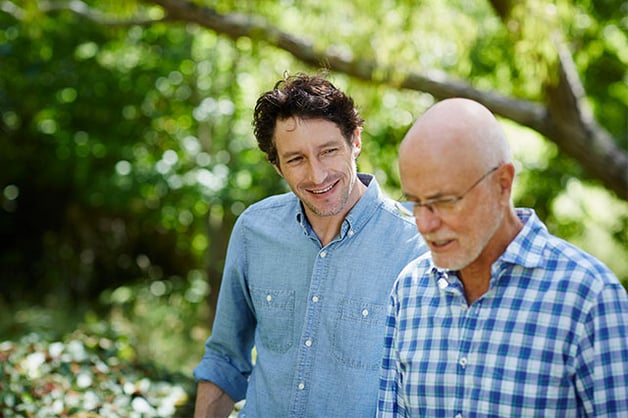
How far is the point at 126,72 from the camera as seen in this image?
22.0 ft

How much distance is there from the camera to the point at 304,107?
7.91 ft

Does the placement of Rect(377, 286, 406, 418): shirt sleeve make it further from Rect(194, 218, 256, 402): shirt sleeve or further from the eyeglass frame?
Rect(194, 218, 256, 402): shirt sleeve

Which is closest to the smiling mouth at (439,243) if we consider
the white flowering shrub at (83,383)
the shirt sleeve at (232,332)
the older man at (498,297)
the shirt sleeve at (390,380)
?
the older man at (498,297)

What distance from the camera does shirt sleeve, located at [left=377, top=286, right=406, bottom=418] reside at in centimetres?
198

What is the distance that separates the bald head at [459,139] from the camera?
5.58 ft

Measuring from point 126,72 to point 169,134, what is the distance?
558 mm

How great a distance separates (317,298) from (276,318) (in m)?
0.15

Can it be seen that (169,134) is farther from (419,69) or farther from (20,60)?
(419,69)

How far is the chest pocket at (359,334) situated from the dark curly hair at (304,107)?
45 centimetres

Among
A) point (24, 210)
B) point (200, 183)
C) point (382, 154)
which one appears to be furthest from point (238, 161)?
point (24, 210)

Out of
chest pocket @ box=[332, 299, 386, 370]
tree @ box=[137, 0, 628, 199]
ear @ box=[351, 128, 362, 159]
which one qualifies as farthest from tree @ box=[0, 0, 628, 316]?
chest pocket @ box=[332, 299, 386, 370]

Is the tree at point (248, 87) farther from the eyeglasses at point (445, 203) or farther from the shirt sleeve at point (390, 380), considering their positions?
the eyeglasses at point (445, 203)

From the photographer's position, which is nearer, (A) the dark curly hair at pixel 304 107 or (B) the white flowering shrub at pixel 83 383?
(A) the dark curly hair at pixel 304 107

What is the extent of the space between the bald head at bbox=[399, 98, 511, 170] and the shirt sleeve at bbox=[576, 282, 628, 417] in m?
0.33
